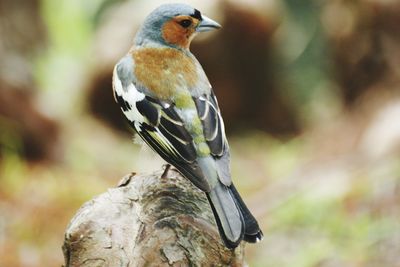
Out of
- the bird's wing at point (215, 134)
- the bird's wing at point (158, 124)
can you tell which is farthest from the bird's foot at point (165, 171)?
the bird's wing at point (215, 134)

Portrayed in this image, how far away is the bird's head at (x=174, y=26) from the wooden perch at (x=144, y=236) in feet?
5.12

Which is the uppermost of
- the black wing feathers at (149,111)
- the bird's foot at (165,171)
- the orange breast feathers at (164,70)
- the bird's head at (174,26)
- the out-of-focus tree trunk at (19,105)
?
the bird's head at (174,26)

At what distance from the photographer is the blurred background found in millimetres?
6016

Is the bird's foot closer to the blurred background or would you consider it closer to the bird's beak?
the blurred background

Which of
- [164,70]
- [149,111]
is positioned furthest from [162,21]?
[149,111]

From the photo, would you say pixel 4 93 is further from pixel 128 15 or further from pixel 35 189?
pixel 128 15

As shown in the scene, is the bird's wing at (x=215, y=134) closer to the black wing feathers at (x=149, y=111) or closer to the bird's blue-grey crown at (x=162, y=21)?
the black wing feathers at (x=149, y=111)

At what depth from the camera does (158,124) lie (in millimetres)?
3867

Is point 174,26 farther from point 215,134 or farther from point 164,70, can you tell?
point 215,134

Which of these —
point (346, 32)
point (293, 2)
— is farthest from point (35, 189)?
point (293, 2)

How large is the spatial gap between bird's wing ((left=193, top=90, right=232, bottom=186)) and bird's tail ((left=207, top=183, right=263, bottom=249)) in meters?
0.08

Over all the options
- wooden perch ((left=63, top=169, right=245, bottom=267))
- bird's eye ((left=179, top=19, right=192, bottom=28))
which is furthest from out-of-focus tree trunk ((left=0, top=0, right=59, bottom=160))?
wooden perch ((left=63, top=169, right=245, bottom=267))

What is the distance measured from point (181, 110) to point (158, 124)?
0.43 ft

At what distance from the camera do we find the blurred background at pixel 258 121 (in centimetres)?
602
